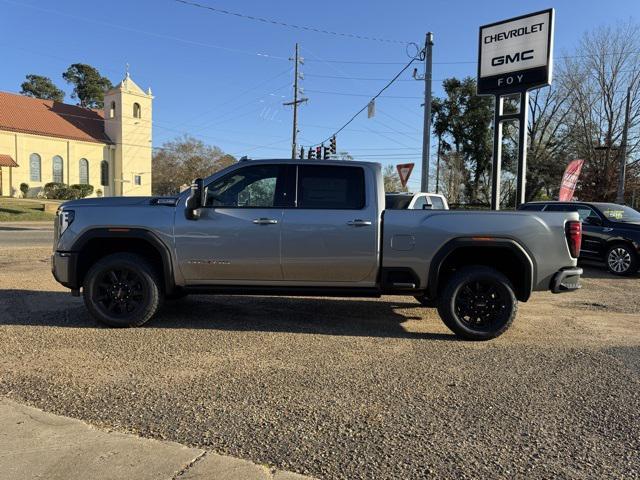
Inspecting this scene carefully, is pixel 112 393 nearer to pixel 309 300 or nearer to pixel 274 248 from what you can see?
pixel 274 248

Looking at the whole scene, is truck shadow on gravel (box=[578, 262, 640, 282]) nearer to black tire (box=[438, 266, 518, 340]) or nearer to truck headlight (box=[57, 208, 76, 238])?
black tire (box=[438, 266, 518, 340])

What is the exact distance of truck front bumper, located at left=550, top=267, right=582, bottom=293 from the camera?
5.86 metres

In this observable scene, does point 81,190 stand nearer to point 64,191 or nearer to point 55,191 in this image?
point 64,191

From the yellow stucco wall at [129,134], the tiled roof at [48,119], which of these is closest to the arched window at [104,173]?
the yellow stucco wall at [129,134]

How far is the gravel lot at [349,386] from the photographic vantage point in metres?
3.26

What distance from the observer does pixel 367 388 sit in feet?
14.1

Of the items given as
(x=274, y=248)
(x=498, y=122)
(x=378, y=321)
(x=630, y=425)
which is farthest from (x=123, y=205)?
(x=498, y=122)

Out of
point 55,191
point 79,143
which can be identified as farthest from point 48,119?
point 55,191

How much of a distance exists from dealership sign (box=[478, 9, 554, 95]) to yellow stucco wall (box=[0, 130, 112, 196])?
5292 cm

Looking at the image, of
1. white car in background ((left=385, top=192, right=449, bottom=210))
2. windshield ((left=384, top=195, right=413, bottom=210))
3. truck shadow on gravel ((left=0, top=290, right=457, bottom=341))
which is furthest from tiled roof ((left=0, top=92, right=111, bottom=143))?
truck shadow on gravel ((left=0, top=290, right=457, bottom=341))

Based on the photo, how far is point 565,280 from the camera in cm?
589

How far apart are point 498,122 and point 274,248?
1086 cm

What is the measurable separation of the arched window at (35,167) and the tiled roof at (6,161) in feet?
9.42

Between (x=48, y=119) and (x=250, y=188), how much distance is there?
6239cm
